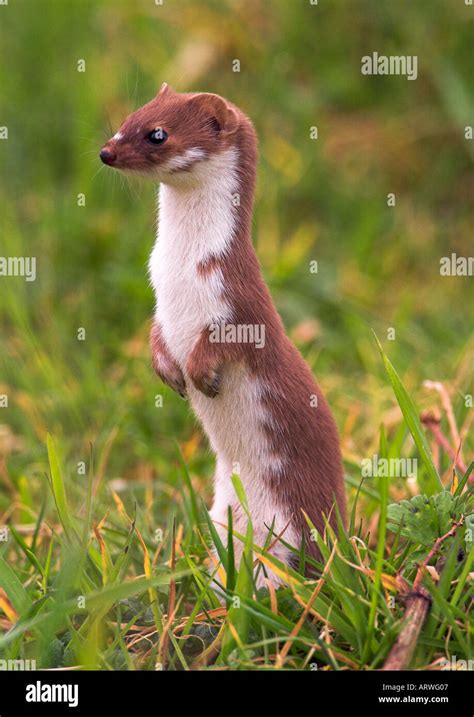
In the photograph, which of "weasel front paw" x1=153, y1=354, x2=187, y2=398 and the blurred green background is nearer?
"weasel front paw" x1=153, y1=354, x2=187, y2=398

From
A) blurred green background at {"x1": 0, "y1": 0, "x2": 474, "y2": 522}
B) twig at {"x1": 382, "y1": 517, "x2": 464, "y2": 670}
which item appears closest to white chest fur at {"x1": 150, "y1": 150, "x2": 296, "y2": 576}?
twig at {"x1": 382, "y1": 517, "x2": 464, "y2": 670}

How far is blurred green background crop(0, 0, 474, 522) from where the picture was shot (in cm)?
552

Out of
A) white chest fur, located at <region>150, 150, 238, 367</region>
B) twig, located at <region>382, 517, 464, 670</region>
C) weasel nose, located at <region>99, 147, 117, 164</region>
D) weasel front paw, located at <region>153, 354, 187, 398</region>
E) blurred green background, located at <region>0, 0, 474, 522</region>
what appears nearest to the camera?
twig, located at <region>382, 517, 464, 670</region>

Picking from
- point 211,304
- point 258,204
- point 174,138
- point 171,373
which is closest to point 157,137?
point 174,138

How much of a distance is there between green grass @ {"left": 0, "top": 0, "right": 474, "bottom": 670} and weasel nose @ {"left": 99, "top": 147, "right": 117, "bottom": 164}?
1.43 ft

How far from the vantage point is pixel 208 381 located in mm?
3350

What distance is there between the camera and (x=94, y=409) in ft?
17.9

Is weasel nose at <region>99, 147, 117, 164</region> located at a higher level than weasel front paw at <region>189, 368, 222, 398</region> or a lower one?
higher

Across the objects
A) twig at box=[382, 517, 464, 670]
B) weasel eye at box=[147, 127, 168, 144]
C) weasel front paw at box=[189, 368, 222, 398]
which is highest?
weasel eye at box=[147, 127, 168, 144]

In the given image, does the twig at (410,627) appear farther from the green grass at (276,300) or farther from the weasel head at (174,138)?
the weasel head at (174,138)

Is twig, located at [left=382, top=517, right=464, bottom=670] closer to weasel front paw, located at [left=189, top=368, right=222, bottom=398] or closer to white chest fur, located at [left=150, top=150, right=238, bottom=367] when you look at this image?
weasel front paw, located at [left=189, top=368, right=222, bottom=398]

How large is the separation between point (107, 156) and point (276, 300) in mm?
3244

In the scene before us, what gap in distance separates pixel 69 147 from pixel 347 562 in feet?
16.2
